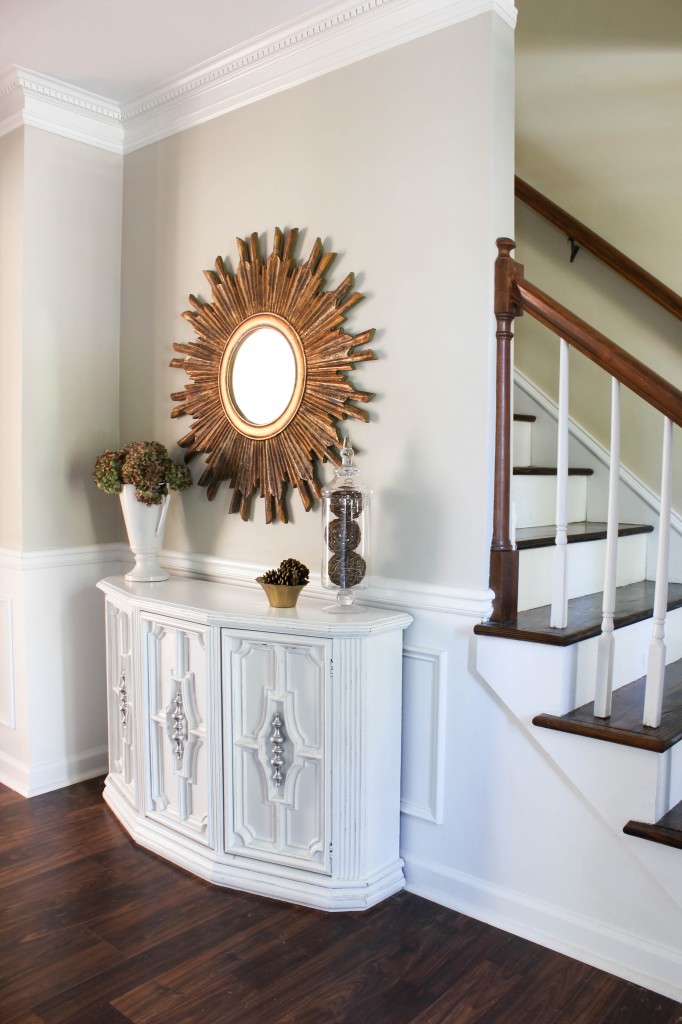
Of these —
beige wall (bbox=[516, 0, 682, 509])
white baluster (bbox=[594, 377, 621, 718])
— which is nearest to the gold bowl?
white baluster (bbox=[594, 377, 621, 718])

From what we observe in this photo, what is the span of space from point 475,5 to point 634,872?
2.31 m

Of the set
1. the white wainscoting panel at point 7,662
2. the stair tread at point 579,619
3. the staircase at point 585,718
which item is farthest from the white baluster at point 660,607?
the white wainscoting panel at point 7,662

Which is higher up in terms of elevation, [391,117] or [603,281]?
[391,117]

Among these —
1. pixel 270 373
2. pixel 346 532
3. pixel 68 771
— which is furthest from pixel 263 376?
pixel 68 771

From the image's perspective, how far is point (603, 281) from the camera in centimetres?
313

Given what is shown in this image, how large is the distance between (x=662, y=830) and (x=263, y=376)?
5.96 ft

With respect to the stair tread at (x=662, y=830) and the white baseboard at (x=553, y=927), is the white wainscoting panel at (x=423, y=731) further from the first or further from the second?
the stair tread at (x=662, y=830)

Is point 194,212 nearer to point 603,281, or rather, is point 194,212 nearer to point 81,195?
point 81,195

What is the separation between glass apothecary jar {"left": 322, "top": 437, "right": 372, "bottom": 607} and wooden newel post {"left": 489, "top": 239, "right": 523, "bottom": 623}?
40 centimetres

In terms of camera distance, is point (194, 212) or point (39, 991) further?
point (194, 212)

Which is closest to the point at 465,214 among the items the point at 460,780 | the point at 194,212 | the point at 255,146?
the point at 255,146

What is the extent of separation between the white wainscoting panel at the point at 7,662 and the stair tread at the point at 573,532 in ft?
6.51

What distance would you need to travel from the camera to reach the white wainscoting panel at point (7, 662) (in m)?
3.23

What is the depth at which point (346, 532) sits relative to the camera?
2443 mm
